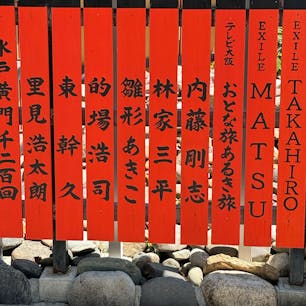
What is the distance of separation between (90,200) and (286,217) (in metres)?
1.51

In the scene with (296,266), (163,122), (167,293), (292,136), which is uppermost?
(163,122)

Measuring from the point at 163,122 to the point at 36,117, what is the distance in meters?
0.96

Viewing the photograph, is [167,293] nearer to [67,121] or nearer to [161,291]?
[161,291]

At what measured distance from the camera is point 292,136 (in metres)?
4.60

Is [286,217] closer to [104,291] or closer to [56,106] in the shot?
[104,291]

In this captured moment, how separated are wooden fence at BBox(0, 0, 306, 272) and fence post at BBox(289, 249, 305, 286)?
0.12m

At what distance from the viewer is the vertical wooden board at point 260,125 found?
444 centimetres

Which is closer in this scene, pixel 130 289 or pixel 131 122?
pixel 131 122

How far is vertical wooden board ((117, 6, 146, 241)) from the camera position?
4504 millimetres

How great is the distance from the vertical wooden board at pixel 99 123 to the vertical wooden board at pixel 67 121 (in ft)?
0.24

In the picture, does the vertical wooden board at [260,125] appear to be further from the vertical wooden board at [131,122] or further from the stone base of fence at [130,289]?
the vertical wooden board at [131,122]

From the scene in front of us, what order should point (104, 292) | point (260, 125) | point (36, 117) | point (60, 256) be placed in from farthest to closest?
1. point (60, 256)
2. point (104, 292)
3. point (36, 117)
4. point (260, 125)

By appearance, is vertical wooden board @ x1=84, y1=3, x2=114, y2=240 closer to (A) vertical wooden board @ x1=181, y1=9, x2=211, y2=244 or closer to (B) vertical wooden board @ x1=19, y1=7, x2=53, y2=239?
(B) vertical wooden board @ x1=19, y1=7, x2=53, y2=239

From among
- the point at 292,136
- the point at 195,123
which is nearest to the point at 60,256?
the point at 195,123
